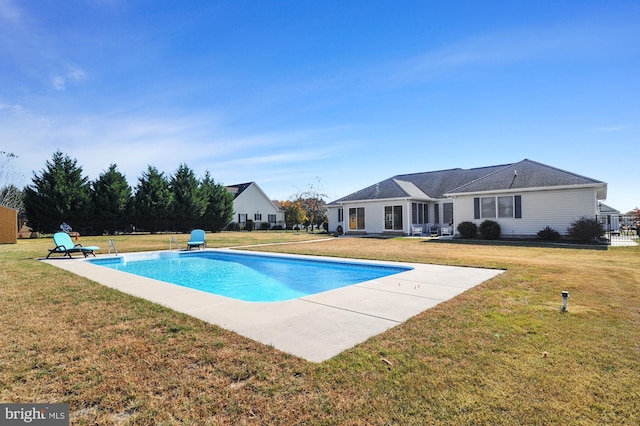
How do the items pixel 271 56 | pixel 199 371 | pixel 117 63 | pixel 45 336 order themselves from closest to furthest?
pixel 199 371 → pixel 45 336 → pixel 117 63 → pixel 271 56

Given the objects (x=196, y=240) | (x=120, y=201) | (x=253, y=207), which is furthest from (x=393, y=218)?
(x=120, y=201)

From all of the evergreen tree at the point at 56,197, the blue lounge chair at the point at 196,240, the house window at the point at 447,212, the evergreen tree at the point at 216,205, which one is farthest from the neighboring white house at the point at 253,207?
the house window at the point at 447,212

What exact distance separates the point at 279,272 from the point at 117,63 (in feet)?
33.3

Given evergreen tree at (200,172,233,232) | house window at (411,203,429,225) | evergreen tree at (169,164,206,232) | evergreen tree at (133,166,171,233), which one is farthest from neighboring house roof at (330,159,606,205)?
evergreen tree at (133,166,171,233)

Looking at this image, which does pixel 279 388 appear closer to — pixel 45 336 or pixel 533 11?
pixel 45 336

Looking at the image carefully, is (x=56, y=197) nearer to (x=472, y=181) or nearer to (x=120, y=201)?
(x=120, y=201)

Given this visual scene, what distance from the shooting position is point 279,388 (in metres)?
2.73

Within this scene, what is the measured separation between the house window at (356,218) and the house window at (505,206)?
1035 cm

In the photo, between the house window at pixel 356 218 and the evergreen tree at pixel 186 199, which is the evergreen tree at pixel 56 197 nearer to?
the evergreen tree at pixel 186 199

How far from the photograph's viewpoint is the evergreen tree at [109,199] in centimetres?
2870

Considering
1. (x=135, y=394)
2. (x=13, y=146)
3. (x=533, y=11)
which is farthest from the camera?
(x=13, y=146)

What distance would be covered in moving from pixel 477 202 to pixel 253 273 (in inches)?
639

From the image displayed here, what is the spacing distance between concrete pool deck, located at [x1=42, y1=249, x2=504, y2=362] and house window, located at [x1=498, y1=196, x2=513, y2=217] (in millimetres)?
13996

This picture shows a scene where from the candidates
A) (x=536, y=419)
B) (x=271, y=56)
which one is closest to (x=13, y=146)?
(x=271, y=56)
